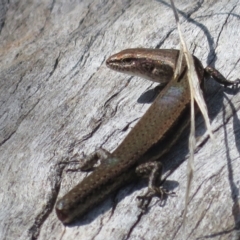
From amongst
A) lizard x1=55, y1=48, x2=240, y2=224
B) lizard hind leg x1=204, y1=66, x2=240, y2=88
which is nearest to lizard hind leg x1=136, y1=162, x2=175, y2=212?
lizard x1=55, y1=48, x2=240, y2=224

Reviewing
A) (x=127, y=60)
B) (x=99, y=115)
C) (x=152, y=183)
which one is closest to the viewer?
(x=152, y=183)

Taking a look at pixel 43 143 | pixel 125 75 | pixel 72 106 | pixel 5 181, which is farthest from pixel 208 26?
pixel 5 181

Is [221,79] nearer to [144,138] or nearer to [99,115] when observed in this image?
[144,138]

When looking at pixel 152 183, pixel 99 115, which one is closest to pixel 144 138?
pixel 99 115

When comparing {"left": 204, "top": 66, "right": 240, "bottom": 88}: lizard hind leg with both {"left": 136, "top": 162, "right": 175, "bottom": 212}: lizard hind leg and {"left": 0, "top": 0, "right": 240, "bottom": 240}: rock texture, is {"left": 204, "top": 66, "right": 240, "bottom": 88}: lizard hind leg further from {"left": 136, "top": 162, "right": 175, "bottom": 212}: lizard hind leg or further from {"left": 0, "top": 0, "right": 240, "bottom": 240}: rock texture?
{"left": 136, "top": 162, "right": 175, "bottom": 212}: lizard hind leg

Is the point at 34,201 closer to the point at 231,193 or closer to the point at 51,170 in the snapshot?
the point at 51,170
